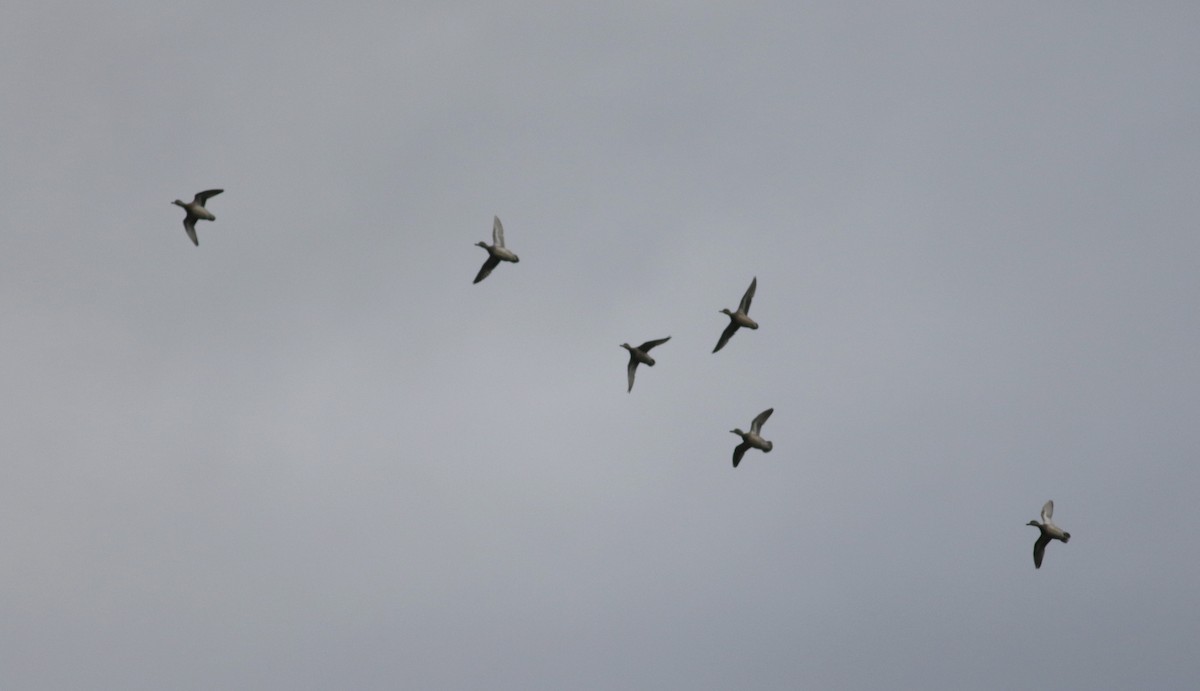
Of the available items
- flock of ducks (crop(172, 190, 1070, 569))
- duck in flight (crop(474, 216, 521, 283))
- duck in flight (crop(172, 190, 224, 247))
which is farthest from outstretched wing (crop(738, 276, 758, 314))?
duck in flight (crop(172, 190, 224, 247))

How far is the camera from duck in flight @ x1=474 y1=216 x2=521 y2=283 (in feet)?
239

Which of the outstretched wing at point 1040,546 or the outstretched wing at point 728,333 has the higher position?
the outstretched wing at point 728,333

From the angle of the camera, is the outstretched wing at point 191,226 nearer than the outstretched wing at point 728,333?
Yes

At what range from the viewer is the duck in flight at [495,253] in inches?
2872

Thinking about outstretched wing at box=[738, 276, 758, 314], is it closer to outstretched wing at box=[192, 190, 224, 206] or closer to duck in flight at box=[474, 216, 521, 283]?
duck in flight at box=[474, 216, 521, 283]

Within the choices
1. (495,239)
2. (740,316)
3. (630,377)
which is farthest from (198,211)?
(740,316)

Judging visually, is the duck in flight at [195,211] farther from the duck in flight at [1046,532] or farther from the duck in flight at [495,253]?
the duck in flight at [1046,532]

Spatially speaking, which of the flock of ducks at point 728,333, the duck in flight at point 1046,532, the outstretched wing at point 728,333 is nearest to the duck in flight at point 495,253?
the flock of ducks at point 728,333

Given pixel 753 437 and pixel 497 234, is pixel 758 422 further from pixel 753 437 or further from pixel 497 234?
pixel 497 234

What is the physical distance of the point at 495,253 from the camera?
72938 mm

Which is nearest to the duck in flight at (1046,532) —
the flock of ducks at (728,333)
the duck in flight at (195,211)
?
the flock of ducks at (728,333)

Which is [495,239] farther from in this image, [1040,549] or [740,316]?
[1040,549]

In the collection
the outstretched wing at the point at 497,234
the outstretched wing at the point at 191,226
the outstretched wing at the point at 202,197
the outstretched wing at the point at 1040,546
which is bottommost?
the outstretched wing at the point at 1040,546

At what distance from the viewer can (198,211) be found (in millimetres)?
71875
